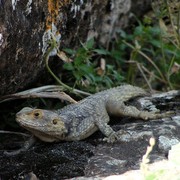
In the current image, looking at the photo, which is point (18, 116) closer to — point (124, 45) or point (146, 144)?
point (146, 144)

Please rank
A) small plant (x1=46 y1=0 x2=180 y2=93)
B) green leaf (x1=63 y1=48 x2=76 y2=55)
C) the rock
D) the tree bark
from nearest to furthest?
1. the rock
2. the tree bark
3. green leaf (x1=63 y1=48 x2=76 y2=55)
4. small plant (x1=46 y1=0 x2=180 y2=93)

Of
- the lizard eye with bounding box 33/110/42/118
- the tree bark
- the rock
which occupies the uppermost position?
the tree bark

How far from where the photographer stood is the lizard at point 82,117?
4164mm

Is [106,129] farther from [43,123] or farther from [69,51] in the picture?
[69,51]

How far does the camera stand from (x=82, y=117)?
14.9 feet

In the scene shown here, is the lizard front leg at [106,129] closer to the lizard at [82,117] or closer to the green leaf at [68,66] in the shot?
the lizard at [82,117]

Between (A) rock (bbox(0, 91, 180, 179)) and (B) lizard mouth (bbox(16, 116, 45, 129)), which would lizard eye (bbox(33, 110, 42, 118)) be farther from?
(A) rock (bbox(0, 91, 180, 179))

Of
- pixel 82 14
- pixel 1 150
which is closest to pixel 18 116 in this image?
pixel 1 150

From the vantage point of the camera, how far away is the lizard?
13.7ft

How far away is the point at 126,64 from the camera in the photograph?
6324 millimetres

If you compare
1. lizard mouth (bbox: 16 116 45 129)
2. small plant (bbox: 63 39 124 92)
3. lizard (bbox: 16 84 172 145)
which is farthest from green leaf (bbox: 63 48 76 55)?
lizard mouth (bbox: 16 116 45 129)

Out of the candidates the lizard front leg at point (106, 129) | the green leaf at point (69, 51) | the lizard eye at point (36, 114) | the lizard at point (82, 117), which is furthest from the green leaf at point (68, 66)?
the lizard eye at point (36, 114)

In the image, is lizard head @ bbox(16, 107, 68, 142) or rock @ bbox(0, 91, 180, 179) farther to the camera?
lizard head @ bbox(16, 107, 68, 142)

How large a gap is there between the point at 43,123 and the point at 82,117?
1.49 ft
